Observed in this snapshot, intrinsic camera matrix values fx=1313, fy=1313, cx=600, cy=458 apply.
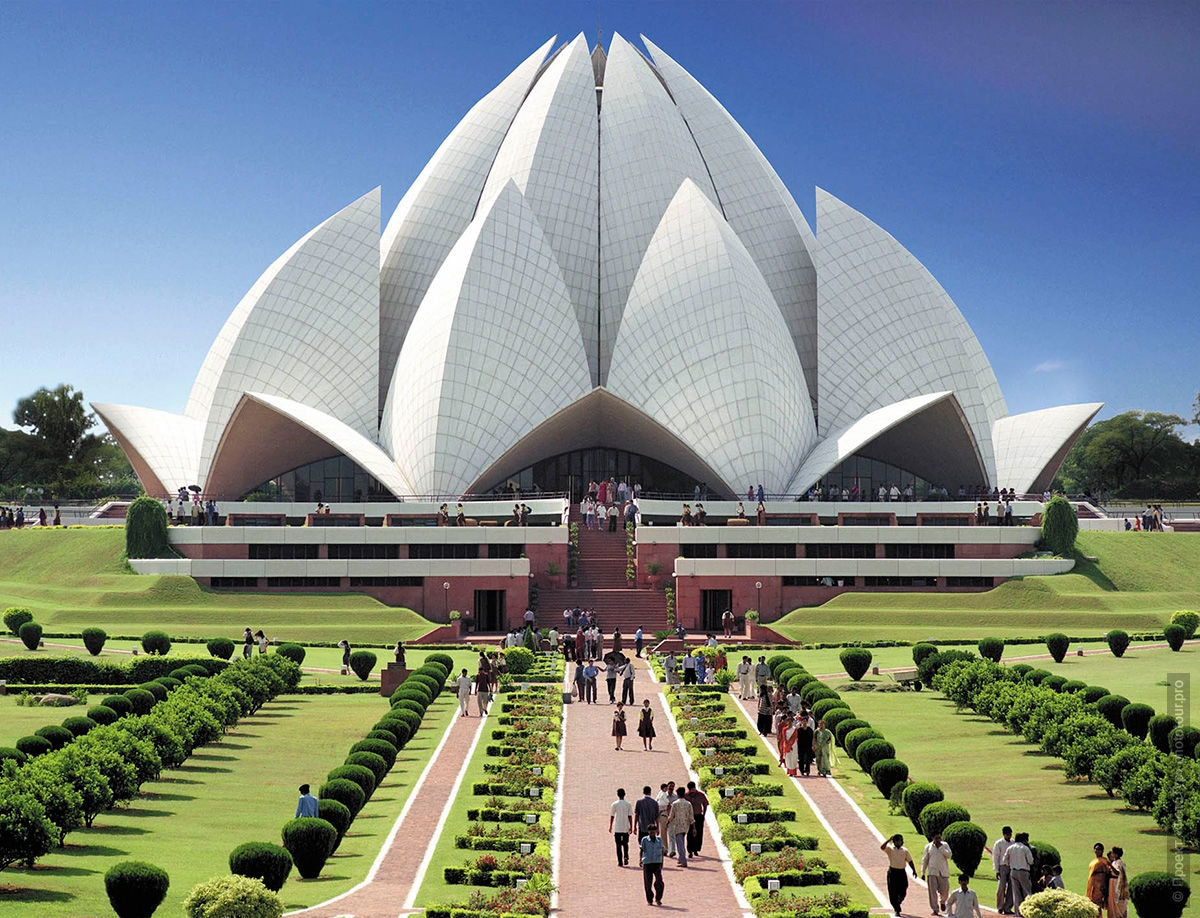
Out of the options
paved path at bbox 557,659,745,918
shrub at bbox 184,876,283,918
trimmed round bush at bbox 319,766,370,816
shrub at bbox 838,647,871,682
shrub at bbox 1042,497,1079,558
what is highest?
shrub at bbox 1042,497,1079,558

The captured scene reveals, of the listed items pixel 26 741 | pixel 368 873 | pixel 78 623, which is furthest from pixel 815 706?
pixel 78 623

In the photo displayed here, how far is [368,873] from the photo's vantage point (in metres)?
13.8

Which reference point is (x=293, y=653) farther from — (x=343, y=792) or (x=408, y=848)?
(x=408, y=848)

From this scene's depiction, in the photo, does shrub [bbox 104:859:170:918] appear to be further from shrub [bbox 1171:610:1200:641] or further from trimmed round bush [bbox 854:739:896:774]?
shrub [bbox 1171:610:1200:641]

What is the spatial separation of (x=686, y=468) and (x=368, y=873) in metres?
37.2

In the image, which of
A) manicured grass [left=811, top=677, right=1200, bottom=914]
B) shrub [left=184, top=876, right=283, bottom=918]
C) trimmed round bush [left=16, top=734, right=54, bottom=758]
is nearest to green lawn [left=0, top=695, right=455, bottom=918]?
shrub [left=184, top=876, right=283, bottom=918]


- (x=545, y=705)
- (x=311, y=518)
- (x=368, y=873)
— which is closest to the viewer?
(x=368, y=873)

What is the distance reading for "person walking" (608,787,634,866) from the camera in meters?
14.3

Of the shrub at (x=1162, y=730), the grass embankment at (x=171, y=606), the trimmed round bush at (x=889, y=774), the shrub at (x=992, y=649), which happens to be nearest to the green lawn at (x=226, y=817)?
the trimmed round bush at (x=889, y=774)

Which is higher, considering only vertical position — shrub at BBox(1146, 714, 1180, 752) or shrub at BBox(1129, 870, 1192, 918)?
shrub at BBox(1146, 714, 1180, 752)

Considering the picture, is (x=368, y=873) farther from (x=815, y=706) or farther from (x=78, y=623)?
(x=78, y=623)

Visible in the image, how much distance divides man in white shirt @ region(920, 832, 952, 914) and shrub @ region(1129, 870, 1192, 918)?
5.80 ft

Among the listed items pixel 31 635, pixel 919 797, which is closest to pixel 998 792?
pixel 919 797

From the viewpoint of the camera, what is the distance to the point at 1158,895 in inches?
460
